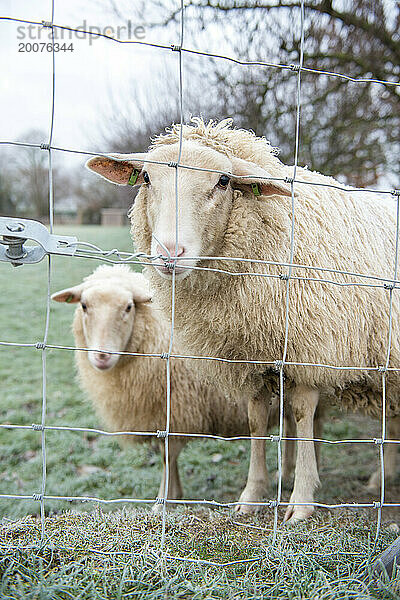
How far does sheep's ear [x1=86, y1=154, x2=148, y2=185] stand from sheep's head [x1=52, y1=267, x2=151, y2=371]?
117cm

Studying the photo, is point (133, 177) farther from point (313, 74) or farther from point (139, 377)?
point (313, 74)

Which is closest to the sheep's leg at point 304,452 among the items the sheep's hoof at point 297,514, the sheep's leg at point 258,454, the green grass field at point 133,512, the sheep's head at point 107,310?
the sheep's hoof at point 297,514

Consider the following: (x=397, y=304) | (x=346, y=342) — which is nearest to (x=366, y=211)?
(x=397, y=304)

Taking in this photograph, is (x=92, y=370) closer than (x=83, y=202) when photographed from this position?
Yes

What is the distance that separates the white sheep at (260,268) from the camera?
2.49 meters

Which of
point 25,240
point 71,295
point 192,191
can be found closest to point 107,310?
point 71,295

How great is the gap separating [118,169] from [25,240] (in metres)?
1.10

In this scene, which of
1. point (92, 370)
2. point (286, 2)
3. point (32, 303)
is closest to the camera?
point (92, 370)

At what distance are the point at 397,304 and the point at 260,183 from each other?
1.09 meters

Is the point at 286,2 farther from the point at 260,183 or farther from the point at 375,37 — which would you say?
the point at 260,183

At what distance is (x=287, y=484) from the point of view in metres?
4.24

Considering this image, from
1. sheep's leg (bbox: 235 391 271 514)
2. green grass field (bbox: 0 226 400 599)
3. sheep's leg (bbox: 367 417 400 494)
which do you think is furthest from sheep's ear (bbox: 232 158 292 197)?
sheep's leg (bbox: 367 417 400 494)

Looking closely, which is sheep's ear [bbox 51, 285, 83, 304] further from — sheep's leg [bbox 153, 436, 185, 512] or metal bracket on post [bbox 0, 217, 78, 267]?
metal bracket on post [bbox 0, 217, 78, 267]

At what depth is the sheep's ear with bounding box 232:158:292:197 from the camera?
8.16 feet
